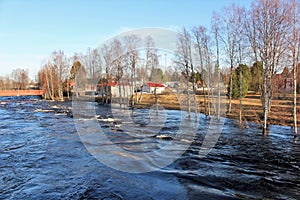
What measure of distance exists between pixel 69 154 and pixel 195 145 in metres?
6.72

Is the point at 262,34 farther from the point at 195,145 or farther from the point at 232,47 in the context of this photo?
the point at 195,145

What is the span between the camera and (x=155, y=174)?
9.02m

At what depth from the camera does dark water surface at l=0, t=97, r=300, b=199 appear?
7.36 m

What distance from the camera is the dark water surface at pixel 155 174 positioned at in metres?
7.36

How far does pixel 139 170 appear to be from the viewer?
9430 millimetres

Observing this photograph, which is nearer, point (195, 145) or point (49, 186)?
point (49, 186)

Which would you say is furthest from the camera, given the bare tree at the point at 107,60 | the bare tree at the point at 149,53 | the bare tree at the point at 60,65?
the bare tree at the point at 60,65

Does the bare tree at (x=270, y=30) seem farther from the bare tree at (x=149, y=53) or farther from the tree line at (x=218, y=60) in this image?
the bare tree at (x=149, y=53)

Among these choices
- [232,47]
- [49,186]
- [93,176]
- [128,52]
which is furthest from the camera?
[128,52]

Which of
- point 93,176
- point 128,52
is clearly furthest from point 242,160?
point 128,52

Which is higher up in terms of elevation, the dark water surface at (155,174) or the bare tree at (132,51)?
the bare tree at (132,51)

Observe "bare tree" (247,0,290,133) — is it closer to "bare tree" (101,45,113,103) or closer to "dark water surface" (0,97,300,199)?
"dark water surface" (0,97,300,199)

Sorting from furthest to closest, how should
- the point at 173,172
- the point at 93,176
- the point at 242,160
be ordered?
the point at 242,160 → the point at 173,172 → the point at 93,176

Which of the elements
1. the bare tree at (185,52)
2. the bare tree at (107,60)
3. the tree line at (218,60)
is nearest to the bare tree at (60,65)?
the tree line at (218,60)
